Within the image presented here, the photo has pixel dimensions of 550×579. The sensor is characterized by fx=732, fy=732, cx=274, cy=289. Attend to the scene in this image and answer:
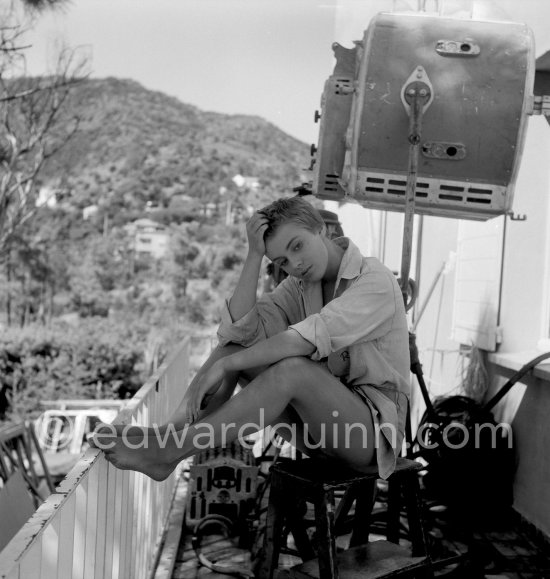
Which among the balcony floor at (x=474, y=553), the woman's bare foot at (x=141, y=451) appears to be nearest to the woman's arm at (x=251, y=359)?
the woman's bare foot at (x=141, y=451)

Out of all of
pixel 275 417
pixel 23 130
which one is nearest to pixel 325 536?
pixel 275 417

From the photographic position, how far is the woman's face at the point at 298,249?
7.14 feet

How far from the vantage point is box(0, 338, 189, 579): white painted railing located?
1107mm

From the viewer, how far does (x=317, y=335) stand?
80.0 inches

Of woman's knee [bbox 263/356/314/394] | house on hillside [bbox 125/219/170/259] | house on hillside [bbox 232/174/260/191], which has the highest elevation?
house on hillside [bbox 232/174/260/191]

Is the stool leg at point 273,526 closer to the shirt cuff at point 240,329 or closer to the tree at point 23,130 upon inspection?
the shirt cuff at point 240,329

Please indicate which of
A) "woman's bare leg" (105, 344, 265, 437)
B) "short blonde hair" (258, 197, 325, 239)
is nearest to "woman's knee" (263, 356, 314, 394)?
"woman's bare leg" (105, 344, 265, 437)

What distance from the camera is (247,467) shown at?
3.27 meters

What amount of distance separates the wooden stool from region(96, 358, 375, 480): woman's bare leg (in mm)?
121

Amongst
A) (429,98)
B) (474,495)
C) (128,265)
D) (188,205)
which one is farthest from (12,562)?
(188,205)

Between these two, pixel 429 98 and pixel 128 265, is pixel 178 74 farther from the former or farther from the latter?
pixel 429 98

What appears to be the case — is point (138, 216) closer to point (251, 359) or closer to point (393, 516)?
point (393, 516)

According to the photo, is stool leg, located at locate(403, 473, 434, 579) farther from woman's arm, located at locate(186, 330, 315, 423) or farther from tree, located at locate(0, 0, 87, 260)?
tree, located at locate(0, 0, 87, 260)

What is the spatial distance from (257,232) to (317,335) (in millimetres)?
384
